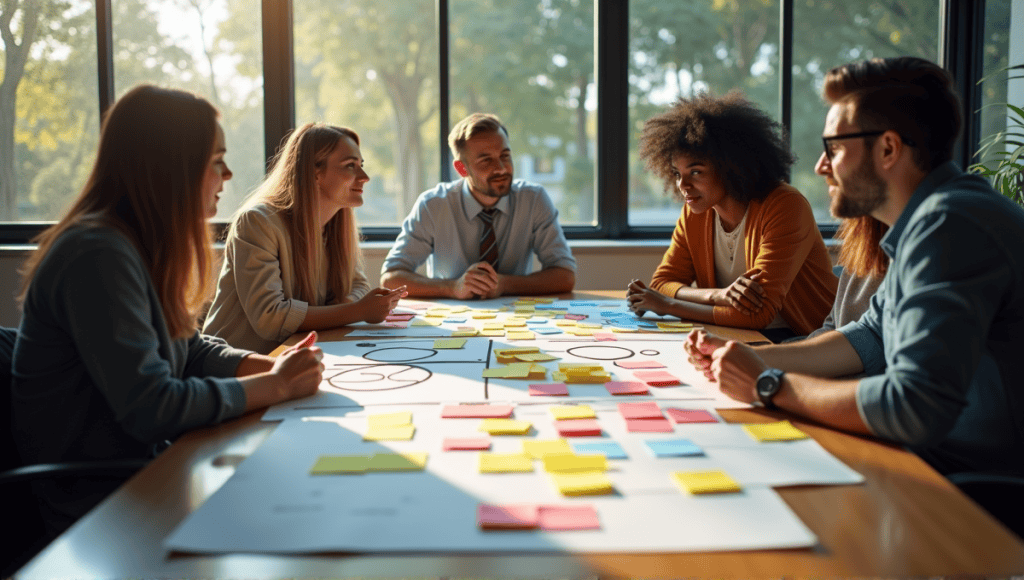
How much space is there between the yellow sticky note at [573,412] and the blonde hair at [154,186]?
2.40ft

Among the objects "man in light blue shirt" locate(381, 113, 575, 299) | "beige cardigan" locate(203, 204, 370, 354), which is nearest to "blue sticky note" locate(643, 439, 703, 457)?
"beige cardigan" locate(203, 204, 370, 354)

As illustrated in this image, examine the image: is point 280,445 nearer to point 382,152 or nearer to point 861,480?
point 861,480

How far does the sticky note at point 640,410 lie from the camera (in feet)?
4.15

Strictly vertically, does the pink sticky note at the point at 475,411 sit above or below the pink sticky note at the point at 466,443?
above

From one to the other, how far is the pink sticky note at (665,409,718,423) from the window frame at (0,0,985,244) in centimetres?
312

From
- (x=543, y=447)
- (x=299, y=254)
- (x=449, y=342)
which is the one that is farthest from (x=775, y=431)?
(x=299, y=254)

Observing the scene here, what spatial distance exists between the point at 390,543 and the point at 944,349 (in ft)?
2.71

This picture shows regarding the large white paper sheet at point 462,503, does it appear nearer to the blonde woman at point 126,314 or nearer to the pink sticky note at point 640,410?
the pink sticky note at point 640,410

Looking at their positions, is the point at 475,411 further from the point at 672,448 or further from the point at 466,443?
the point at 672,448

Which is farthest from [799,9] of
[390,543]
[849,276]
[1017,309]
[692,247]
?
[390,543]

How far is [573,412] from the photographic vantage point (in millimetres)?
1278

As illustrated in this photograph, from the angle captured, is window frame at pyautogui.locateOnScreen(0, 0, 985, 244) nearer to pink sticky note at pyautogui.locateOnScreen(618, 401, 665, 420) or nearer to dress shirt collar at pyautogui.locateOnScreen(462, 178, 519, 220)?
dress shirt collar at pyautogui.locateOnScreen(462, 178, 519, 220)

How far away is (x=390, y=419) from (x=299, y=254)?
3.94 ft

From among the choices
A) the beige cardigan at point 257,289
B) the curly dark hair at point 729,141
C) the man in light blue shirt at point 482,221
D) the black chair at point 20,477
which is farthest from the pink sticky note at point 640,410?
the man in light blue shirt at point 482,221
